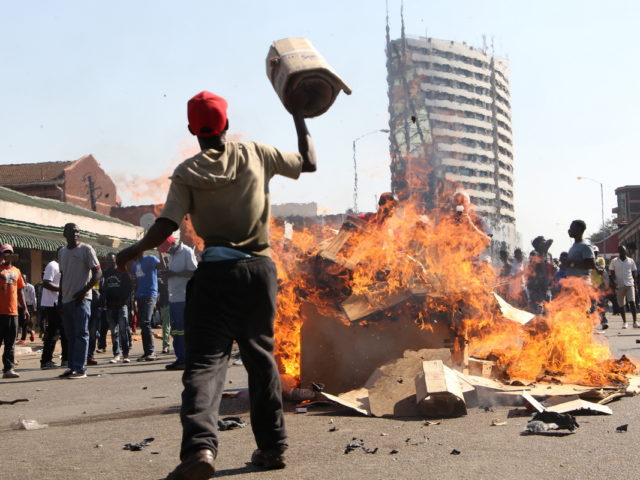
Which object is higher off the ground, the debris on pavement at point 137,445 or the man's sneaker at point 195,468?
the man's sneaker at point 195,468

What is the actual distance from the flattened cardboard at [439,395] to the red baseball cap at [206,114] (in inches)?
108

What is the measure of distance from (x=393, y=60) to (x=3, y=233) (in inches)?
Answer: 3982

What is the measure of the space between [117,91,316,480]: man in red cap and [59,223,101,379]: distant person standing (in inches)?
248

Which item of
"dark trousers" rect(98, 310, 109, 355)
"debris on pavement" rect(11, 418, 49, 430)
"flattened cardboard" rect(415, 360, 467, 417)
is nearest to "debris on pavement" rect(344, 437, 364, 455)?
"flattened cardboard" rect(415, 360, 467, 417)

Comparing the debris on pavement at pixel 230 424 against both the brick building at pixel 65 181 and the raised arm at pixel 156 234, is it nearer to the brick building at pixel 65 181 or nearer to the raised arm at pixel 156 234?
the raised arm at pixel 156 234

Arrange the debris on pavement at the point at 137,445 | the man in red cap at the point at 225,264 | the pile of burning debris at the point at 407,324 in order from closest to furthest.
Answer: the man in red cap at the point at 225,264
the debris on pavement at the point at 137,445
the pile of burning debris at the point at 407,324

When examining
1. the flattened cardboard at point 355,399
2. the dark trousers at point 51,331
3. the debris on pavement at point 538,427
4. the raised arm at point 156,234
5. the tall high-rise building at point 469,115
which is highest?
the tall high-rise building at point 469,115

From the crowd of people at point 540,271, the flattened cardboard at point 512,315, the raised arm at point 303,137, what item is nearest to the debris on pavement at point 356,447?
the raised arm at point 303,137

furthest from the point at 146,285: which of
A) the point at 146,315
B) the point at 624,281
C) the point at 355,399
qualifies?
the point at 624,281

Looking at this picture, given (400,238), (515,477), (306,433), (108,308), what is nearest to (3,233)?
(108,308)

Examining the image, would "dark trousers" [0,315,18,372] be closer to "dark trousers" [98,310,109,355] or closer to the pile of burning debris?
"dark trousers" [98,310,109,355]

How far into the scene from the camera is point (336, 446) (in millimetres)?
5172

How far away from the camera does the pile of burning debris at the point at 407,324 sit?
7117mm

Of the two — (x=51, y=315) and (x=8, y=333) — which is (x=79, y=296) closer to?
(x=8, y=333)
